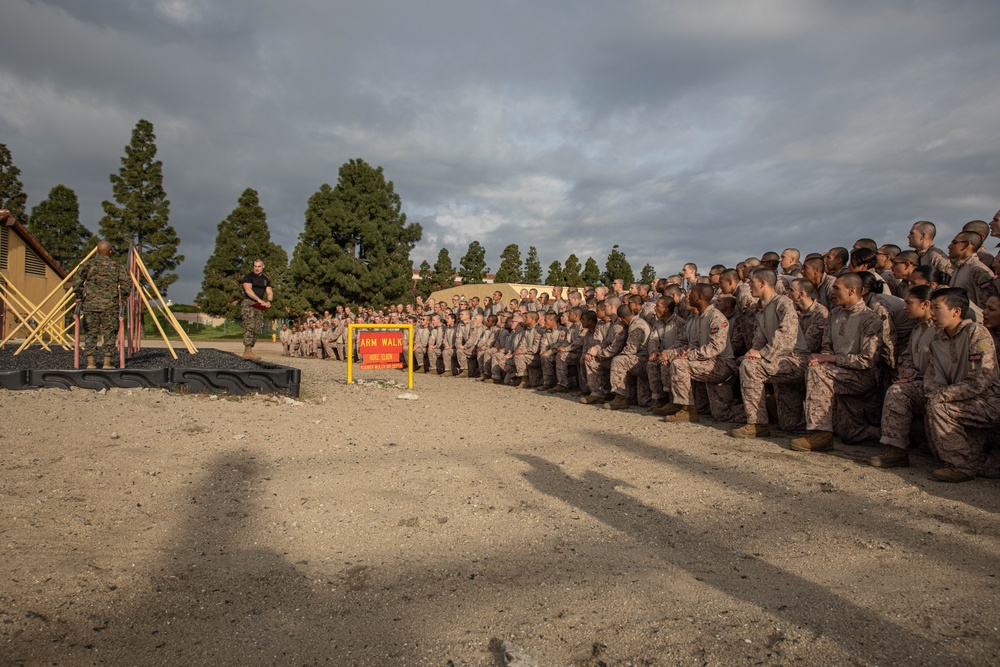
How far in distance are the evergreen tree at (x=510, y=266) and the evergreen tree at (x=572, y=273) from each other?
181 inches

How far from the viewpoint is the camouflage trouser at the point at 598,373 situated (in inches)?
429

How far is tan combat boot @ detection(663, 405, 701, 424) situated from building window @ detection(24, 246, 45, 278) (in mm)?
33791

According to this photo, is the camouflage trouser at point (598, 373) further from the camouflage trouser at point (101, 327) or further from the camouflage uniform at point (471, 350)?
the camouflage trouser at point (101, 327)

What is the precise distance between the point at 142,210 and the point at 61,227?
10.4 meters

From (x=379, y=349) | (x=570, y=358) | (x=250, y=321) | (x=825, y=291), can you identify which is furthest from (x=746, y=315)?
(x=250, y=321)

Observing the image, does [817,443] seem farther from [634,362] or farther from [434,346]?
[434,346]

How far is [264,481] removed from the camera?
499 centimetres

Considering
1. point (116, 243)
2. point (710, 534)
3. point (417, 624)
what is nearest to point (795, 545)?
point (710, 534)

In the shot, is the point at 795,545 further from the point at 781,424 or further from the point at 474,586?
the point at 781,424

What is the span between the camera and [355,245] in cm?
3706

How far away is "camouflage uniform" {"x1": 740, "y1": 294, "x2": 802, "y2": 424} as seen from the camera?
6.99 meters

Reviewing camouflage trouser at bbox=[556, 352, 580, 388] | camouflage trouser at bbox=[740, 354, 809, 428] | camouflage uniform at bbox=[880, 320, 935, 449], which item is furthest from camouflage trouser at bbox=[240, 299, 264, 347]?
camouflage uniform at bbox=[880, 320, 935, 449]

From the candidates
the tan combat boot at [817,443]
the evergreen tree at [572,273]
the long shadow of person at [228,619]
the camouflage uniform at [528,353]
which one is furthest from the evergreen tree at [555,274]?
the long shadow of person at [228,619]

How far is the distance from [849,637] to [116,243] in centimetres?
4651
